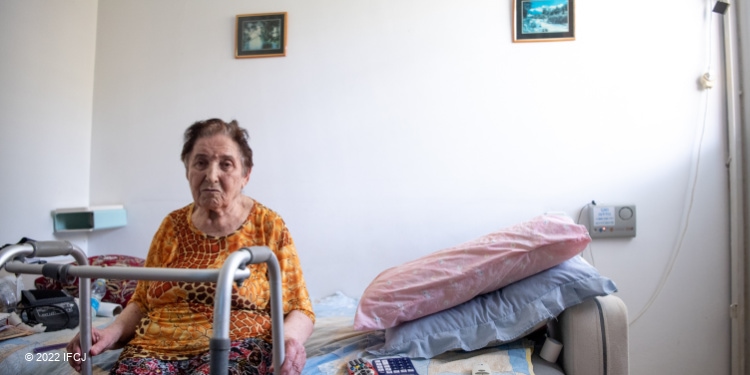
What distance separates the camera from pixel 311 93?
2.31 metres

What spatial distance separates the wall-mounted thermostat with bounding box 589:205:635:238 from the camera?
2.07m

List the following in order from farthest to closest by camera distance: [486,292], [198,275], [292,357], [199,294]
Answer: [486,292] < [199,294] < [292,357] < [198,275]

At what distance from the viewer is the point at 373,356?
137 centimetres

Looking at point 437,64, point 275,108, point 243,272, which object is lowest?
point 243,272

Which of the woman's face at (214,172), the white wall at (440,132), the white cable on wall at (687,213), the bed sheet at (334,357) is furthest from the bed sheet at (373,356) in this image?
the white cable on wall at (687,213)

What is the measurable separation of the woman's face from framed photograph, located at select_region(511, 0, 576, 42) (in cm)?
152

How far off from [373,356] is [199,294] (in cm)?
54

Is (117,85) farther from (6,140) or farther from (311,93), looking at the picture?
(311,93)

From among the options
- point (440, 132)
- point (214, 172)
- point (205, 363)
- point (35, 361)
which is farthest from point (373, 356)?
point (440, 132)

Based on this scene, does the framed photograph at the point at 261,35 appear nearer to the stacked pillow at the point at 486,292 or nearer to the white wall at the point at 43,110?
the white wall at the point at 43,110

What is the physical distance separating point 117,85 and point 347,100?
128 cm

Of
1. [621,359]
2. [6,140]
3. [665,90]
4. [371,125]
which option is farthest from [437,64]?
[6,140]

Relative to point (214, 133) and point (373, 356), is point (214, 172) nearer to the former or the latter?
point (214, 133)

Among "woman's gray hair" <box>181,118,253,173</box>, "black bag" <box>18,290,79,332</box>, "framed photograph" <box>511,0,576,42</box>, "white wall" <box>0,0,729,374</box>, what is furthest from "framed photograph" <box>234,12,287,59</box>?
"black bag" <box>18,290,79,332</box>
